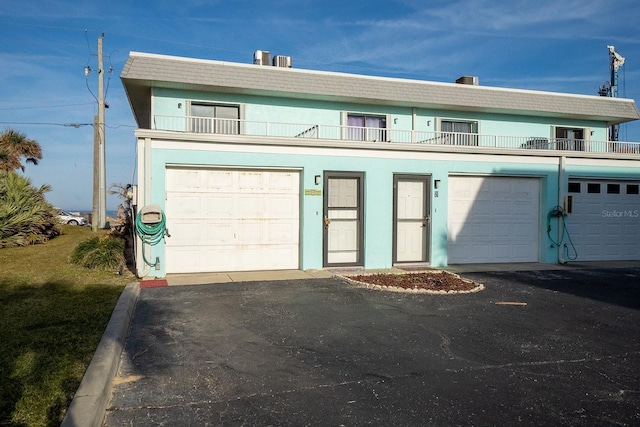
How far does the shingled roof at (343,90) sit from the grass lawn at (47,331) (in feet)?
19.6

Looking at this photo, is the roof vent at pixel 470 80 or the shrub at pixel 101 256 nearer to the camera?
the shrub at pixel 101 256

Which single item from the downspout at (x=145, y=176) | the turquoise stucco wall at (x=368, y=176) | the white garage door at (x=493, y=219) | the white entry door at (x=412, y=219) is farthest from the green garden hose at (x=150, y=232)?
the white garage door at (x=493, y=219)

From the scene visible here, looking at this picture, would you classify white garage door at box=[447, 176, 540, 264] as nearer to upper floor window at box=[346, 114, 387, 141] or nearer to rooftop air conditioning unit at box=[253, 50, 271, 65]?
upper floor window at box=[346, 114, 387, 141]

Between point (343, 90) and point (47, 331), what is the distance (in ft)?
37.5

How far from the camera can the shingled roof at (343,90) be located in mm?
13273

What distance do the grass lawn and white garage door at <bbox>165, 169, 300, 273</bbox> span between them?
4.92 ft

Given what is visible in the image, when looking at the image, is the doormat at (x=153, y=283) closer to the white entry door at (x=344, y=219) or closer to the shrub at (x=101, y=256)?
the shrub at (x=101, y=256)

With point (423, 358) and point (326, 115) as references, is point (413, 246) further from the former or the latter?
point (423, 358)

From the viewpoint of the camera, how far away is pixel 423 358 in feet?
16.5

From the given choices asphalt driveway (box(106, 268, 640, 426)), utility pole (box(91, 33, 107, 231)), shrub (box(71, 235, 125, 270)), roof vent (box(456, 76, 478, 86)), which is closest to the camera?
asphalt driveway (box(106, 268, 640, 426))

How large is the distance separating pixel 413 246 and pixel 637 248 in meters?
7.45

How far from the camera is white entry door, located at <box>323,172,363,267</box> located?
37.0 feet

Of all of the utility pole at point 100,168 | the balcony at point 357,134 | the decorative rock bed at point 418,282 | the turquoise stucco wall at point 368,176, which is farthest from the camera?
the utility pole at point 100,168

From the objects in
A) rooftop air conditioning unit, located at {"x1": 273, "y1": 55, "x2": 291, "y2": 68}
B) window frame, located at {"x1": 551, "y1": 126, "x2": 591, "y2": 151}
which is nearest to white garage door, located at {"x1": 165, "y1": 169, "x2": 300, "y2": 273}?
rooftop air conditioning unit, located at {"x1": 273, "y1": 55, "x2": 291, "y2": 68}
